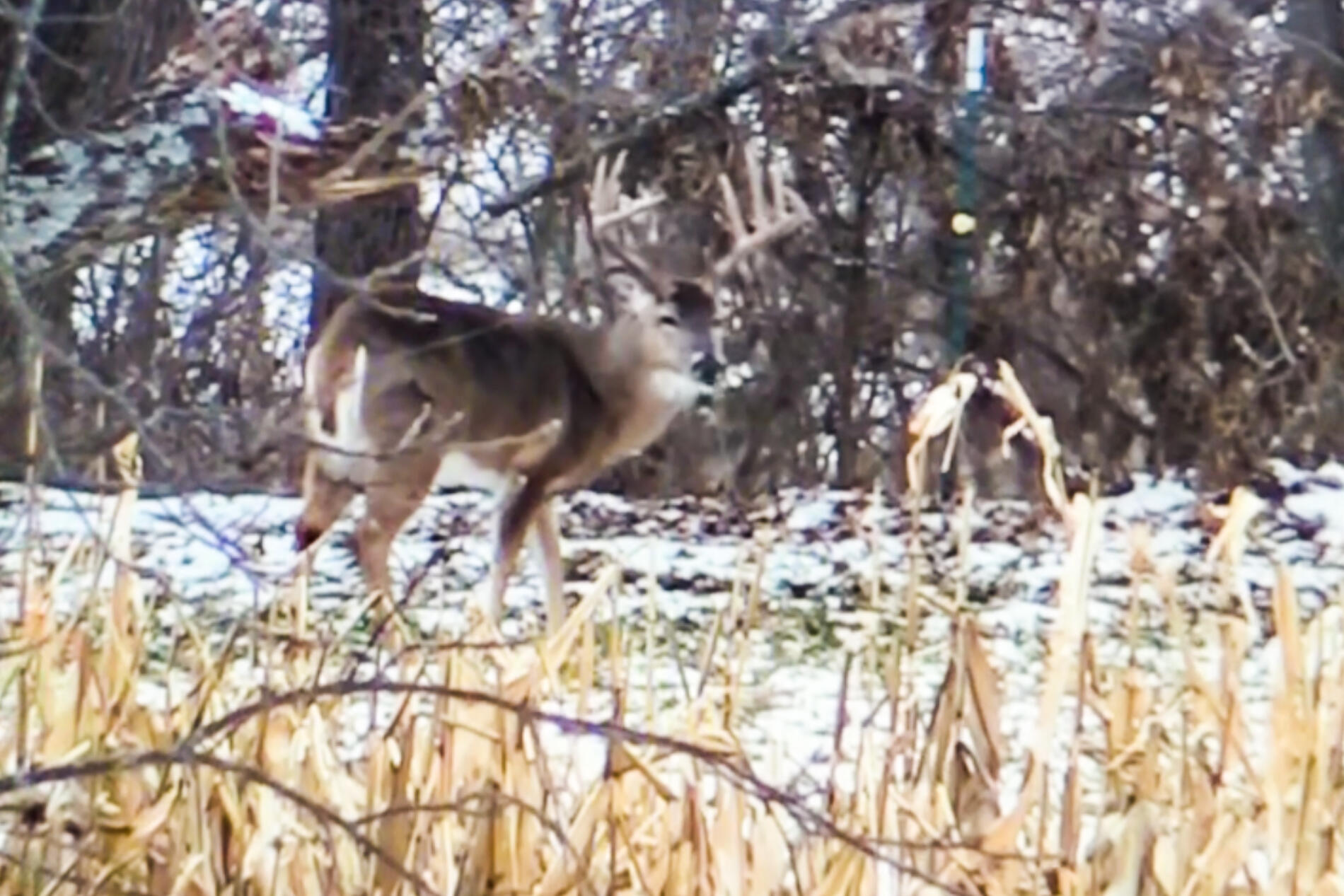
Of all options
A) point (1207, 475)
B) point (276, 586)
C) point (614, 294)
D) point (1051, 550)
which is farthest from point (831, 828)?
point (1207, 475)

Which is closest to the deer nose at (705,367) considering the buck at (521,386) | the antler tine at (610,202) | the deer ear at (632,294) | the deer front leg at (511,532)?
the buck at (521,386)

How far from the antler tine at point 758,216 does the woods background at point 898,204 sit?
0.27 ft

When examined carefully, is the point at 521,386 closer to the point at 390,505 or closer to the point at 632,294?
the point at 632,294

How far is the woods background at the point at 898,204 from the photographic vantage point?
12.1 ft

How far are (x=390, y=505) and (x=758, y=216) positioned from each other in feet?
3.55

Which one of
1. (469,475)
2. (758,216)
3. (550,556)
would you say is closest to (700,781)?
(550,556)

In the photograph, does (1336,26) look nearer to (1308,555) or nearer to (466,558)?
(1308,555)

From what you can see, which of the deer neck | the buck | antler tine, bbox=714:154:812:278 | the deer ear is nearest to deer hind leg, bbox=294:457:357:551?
the buck

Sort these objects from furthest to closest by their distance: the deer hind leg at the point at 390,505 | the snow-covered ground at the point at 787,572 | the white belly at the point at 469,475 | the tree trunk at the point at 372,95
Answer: the tree trunk at the point at 372,95, the white belly at the point at 469,475, the deer hind leg at the point at 390,505, the snow-covered ground at the point at 787,572

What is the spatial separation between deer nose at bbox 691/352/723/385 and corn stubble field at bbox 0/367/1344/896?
231 centimetres

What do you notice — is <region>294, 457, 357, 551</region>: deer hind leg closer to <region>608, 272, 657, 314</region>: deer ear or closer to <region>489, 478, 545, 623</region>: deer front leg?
<region>489, 478, 545, 623</region>: deer front leg

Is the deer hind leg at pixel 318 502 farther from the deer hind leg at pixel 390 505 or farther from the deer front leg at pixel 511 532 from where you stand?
the deer front leg at pixel 511 532

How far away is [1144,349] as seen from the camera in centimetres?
424

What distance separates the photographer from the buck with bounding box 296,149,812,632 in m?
2.88
